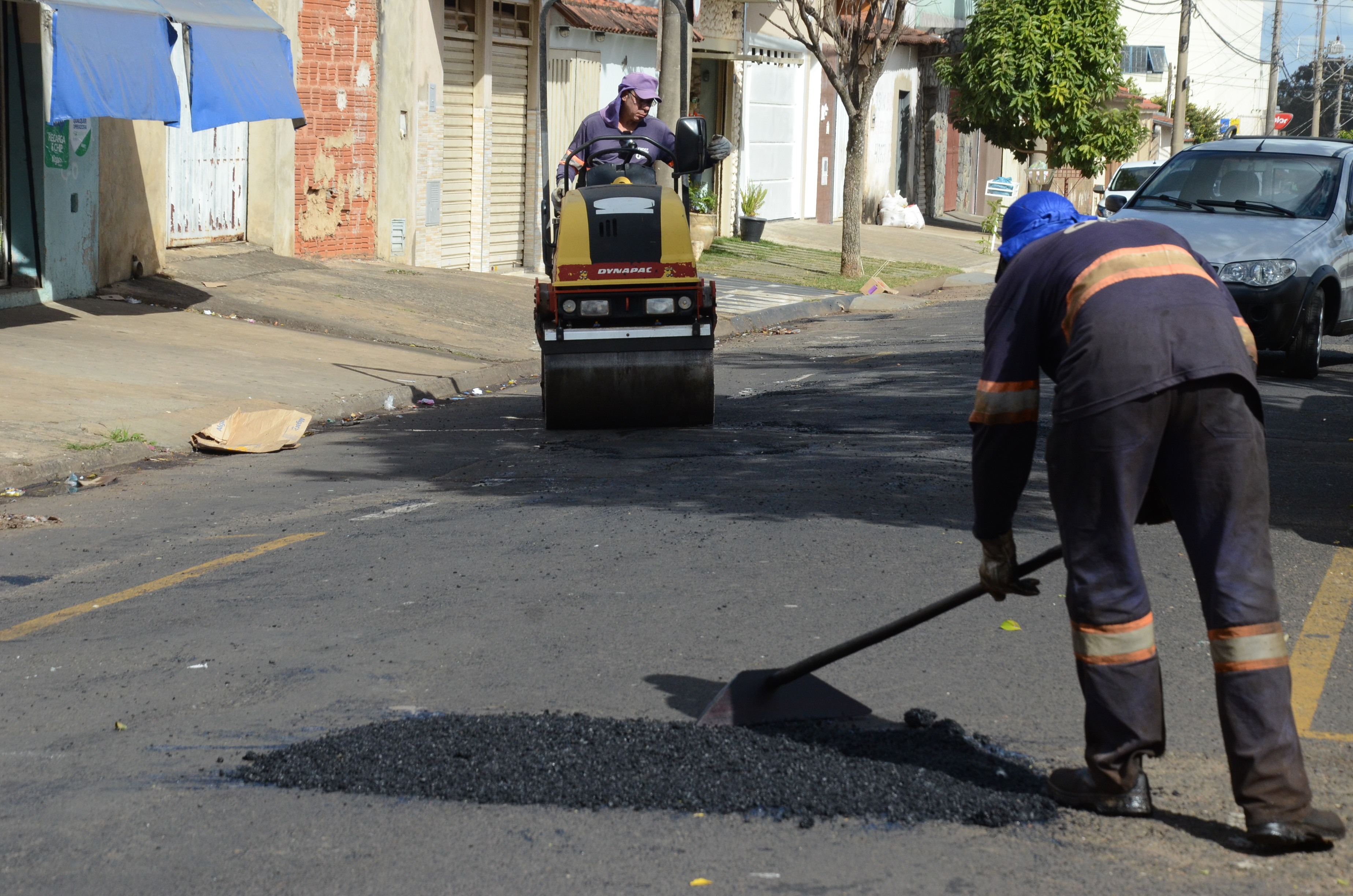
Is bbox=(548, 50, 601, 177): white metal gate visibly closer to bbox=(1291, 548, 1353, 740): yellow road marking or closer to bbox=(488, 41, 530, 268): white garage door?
bbox=(488, 41, 530, 268): white garage door

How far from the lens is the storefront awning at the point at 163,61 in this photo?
36.6 feet

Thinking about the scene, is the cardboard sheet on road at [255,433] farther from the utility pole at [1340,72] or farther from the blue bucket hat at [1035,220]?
the utility pole at [1340,72]

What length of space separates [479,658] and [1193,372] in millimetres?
2548

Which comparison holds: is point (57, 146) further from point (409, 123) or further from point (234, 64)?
point (409, 123)

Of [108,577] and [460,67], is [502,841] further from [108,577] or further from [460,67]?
[460,67]

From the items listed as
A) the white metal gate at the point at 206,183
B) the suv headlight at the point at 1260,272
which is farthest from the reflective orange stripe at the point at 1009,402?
the white metal gate at the point at 206,183

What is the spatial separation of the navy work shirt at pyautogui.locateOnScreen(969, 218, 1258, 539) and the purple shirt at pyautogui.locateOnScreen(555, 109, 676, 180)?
20.8ft

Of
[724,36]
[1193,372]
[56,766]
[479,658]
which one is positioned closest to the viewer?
[1193,372]

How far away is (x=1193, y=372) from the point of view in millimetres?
3443

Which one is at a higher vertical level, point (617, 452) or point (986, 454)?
point (986, 454)

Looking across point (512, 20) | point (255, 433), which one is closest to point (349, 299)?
point (255, 433)

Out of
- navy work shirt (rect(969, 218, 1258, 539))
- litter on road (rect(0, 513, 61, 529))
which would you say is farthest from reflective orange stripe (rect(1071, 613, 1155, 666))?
litter on road (rect(0, 513, 61, 529))

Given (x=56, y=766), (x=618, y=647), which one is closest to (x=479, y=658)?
(x=618, y=647)

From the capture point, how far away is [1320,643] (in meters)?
5.11
